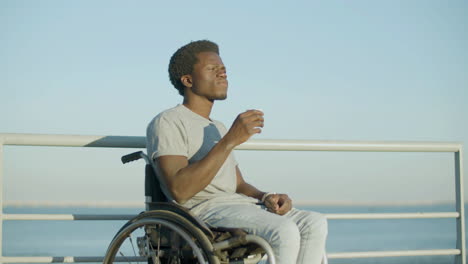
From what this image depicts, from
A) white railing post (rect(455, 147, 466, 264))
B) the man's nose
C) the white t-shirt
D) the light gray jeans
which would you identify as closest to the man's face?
the man's nose

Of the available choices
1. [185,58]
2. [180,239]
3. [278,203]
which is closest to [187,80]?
[185,58]

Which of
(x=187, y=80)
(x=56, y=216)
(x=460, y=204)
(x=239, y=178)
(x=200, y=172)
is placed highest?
(x=187, y=80)

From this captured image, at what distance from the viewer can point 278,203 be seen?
108 inches

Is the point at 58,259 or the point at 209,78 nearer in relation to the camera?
the point at 209,78

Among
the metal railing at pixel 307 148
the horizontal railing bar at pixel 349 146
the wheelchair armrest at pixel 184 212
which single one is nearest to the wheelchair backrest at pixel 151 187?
the wheelchair armrest at pixel 184 212

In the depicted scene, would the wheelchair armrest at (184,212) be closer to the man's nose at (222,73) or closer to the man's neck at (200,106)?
the man's neck at (200,106)

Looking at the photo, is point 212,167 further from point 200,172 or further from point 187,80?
point 187,80

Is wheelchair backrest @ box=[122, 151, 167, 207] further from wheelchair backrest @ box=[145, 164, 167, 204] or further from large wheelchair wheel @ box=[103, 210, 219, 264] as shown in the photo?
large wheelchair wheel @ box=[103, 210, 219, 264]

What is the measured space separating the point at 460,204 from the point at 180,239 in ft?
6.24

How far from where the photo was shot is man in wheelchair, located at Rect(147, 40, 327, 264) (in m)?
2.40

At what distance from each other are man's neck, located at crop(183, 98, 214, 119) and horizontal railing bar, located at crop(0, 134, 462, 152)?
0.47 metres

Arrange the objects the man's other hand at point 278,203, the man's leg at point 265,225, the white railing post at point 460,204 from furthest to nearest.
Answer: the white railing post at point 460,204 < the man's other hand at point 278,203 < the man's leg at point 265,225

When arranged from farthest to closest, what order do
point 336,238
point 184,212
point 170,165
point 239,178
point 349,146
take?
point 336,238 → point 349,146 → point 239,178 → point 170,165 → point 184,212

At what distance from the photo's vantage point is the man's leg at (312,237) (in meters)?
2.46
